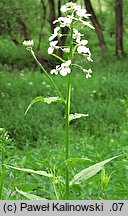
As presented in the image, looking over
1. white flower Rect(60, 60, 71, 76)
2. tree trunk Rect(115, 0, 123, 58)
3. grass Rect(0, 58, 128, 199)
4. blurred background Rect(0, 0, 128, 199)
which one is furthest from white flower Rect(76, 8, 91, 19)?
tree trunk Rect(115, 0, 123, 58)

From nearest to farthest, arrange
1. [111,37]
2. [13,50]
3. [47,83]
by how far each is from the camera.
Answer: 1. [47,83]
2. [13,50]
3. [111,37]

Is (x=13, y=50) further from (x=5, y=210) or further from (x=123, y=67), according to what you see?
(x=5, y=210)

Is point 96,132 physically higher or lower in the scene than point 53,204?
lower

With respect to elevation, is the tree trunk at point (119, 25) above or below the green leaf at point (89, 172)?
above

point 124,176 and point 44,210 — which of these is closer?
point 44,210

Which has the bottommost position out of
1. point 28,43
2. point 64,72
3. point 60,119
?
point 60,119

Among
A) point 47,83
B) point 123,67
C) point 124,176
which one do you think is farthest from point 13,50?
point 124,176

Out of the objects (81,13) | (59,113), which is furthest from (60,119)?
(81,13)

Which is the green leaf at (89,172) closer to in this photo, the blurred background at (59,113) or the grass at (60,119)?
the blurred background at (59,113)

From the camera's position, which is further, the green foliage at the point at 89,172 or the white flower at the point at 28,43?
the white flower at the point at 28,43

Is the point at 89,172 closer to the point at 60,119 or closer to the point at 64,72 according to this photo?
the point at 64,72

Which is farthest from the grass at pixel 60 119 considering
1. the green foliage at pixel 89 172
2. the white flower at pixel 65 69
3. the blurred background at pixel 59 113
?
the white flower at pixel 65 69
